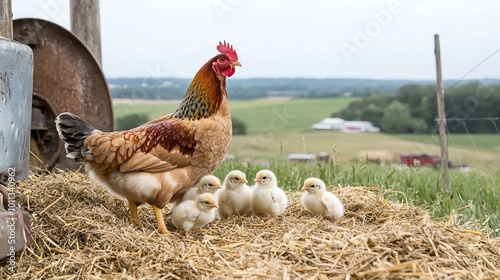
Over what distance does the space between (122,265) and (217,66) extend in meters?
1.64

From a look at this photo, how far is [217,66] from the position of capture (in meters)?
4.85

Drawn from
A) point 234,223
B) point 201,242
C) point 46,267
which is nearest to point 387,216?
point 234,223

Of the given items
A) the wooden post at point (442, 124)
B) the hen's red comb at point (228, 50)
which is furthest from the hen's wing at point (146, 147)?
the wooden post at point (442, 124)

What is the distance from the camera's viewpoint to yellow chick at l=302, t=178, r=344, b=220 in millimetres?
4855

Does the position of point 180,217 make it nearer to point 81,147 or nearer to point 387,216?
point 81,147

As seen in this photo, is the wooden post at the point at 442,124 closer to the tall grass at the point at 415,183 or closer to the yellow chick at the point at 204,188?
the tall grass at the point at 415,183

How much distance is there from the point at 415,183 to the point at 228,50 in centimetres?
253

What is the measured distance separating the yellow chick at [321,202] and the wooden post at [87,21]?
130 inches

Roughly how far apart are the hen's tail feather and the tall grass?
7.41 feet

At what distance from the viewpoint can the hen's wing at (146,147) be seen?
4.42m

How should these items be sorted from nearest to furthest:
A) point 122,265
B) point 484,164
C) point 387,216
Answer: point 122,265, point 387,216, point 484,164

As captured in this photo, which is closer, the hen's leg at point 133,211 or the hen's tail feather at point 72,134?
the hen's tail feather at point 72,134

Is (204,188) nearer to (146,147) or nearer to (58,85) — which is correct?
(146,147)

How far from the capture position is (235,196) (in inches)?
193
